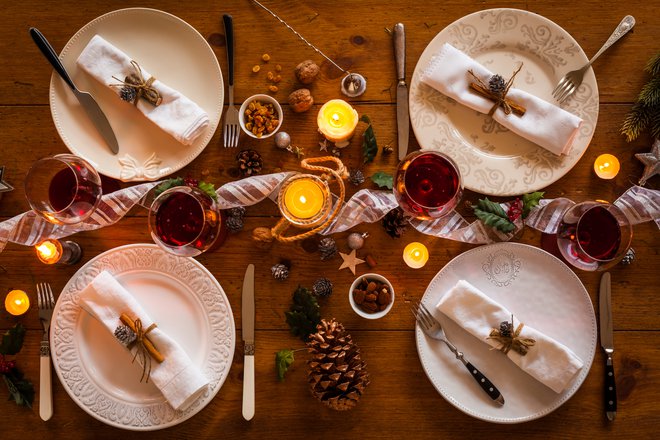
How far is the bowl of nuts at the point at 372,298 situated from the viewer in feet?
3.95

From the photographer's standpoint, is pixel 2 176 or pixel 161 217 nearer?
pixel 161 217

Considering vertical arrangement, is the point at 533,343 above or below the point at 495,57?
below

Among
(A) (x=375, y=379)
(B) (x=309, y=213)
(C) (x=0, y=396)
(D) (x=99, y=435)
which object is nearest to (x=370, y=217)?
(B) (x=309, y=213)

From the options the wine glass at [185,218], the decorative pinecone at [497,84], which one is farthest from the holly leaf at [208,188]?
the decorative pinecone at [497,84]

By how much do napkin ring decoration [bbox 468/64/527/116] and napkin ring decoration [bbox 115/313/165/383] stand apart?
944 millimetres

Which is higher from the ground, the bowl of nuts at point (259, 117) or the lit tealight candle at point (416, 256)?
the bowl of nuts at point (259, 117)

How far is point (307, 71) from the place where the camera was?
125cm

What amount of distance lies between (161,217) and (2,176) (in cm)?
49

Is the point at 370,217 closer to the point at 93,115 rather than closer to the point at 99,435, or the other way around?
the point at 93,115

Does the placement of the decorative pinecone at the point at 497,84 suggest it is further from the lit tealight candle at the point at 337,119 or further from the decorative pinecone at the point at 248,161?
the decorative pinecone at the point at 248,161

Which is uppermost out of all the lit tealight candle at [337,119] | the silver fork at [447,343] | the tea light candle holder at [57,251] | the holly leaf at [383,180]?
the lit tealight candle at [337,119]

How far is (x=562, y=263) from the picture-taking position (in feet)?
3.99

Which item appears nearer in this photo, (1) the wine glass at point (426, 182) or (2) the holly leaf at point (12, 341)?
(1) the wine glass at point (426, 182)

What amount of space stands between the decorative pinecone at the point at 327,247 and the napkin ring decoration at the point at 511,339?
0.42 metres
